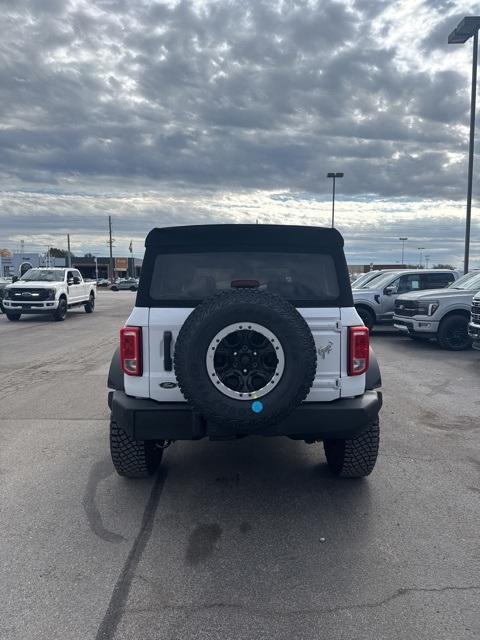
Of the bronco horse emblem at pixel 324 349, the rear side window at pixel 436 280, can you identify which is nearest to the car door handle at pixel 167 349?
the bronco horse emblem at pixel 324 349

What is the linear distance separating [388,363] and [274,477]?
246 inches

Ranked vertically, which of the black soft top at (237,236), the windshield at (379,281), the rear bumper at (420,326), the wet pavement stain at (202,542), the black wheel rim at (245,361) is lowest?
the wet pavement stain at (202,542)

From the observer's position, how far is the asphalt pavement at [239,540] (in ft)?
8.43

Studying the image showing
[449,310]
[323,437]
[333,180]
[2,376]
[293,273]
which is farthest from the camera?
[333,180]

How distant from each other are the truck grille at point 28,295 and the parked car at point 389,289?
36.6 feet

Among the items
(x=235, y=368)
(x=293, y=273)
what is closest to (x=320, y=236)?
(x=293, y=273)

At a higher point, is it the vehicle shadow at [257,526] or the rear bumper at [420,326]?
the rear bumper at [420,326]

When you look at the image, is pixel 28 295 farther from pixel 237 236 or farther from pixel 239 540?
pixel 239 540

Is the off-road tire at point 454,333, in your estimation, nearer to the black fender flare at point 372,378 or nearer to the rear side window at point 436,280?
the rear side window at point 436,280

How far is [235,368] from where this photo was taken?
3.28 metres

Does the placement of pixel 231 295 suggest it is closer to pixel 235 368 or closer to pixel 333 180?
pixel 235 368

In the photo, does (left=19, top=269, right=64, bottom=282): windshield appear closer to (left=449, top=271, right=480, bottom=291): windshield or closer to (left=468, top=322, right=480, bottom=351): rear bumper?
(left=449, top=271, right=480, bottom=291): windshield

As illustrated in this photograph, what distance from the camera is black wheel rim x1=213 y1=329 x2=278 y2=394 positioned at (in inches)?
128

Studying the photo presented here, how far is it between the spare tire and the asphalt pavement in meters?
0.85
